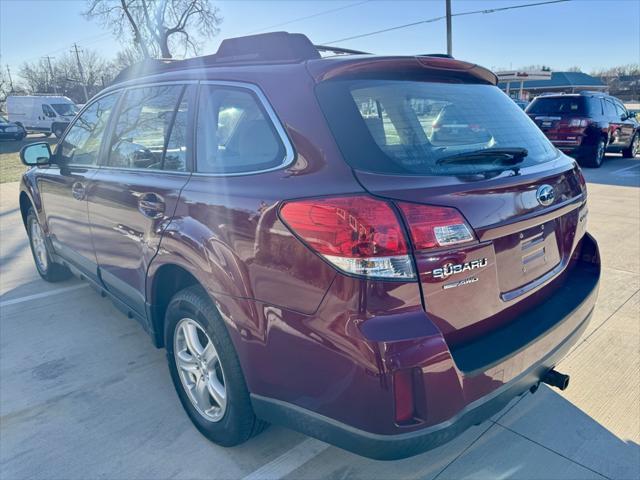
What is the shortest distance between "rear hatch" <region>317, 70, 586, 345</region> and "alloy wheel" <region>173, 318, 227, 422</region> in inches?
43.0

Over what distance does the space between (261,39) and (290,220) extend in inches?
41.8

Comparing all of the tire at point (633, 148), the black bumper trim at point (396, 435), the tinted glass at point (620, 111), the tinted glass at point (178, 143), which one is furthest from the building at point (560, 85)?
the black bumper trim at point (396, 435)

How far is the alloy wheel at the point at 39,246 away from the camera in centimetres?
446

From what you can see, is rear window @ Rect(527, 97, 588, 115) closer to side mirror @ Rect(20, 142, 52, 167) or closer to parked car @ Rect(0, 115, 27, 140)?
side mirror @ Rect(20, 142, 52, 167)

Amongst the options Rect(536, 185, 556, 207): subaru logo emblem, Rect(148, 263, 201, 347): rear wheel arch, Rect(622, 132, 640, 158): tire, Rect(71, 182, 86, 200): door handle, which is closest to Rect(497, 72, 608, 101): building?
Rect(622, 132, 640, 158): tire

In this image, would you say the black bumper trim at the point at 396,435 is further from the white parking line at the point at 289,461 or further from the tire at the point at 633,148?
the tire at the point at 633,148

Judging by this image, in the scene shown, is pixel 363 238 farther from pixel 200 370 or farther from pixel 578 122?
pixel 578 122

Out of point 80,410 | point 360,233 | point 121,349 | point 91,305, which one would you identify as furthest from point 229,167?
point 91,305

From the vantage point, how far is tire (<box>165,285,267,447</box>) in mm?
2033

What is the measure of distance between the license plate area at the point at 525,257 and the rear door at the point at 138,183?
146 centimetres

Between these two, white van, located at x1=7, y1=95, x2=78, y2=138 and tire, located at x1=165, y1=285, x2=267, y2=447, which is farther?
white van, located at x1=7, y1=95, x2=78, y2=138

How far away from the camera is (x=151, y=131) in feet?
8.75

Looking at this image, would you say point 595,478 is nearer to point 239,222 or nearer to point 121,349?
point 239,222

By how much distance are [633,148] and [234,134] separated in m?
14.7
